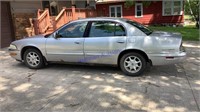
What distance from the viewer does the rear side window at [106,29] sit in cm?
638

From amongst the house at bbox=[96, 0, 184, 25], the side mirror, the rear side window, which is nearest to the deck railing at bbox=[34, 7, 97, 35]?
the side mirror

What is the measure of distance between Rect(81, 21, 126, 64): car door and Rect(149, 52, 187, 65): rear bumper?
0.84 metres

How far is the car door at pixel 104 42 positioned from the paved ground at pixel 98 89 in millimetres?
465

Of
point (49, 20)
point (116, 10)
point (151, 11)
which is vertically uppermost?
point (116, 10)

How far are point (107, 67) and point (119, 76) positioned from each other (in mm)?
978

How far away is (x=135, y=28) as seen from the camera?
6.32 m

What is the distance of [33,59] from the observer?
7.25 metres

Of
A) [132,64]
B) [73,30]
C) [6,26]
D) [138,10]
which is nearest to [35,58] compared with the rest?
[73,30]

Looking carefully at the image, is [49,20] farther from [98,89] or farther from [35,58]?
[98,89]

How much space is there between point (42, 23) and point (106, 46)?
24.1ft

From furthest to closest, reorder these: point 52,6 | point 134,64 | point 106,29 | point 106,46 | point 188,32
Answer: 1. point 52,6
2. point 188,32
3. point 106,29
4. point 106,46
5. point 134,64

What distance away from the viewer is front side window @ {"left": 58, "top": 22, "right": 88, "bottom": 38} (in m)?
6.73

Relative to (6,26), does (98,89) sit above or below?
below

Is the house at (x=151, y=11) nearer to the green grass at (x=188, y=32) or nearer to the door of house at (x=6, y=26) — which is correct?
A: the green grass at (x=188, y=32)
